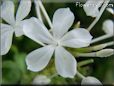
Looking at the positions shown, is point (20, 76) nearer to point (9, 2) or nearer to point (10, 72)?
point (10, 72)

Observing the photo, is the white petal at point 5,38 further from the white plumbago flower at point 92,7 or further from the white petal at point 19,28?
the white plumbago flower at point 92,7

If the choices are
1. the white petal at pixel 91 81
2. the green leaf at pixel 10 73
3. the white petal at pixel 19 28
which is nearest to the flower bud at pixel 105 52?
the white petal at pixel 91 81

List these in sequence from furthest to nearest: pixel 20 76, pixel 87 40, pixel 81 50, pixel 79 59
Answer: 1. pixel 20 76
2. pixel 79 59
3. pixel 81 50
4. pixel 87 40

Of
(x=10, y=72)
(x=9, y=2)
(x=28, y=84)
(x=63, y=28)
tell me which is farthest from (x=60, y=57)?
(x=10, y=72)

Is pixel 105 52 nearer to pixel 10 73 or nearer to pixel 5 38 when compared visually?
pixel 5 38

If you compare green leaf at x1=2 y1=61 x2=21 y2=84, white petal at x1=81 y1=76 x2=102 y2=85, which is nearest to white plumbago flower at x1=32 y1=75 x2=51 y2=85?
white petal at x1=81 y1=76 x2=102 y2=85

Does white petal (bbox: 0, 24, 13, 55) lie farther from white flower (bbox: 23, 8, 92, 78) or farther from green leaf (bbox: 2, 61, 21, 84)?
green leaf (bbox: 2, 61, 21, 84)
